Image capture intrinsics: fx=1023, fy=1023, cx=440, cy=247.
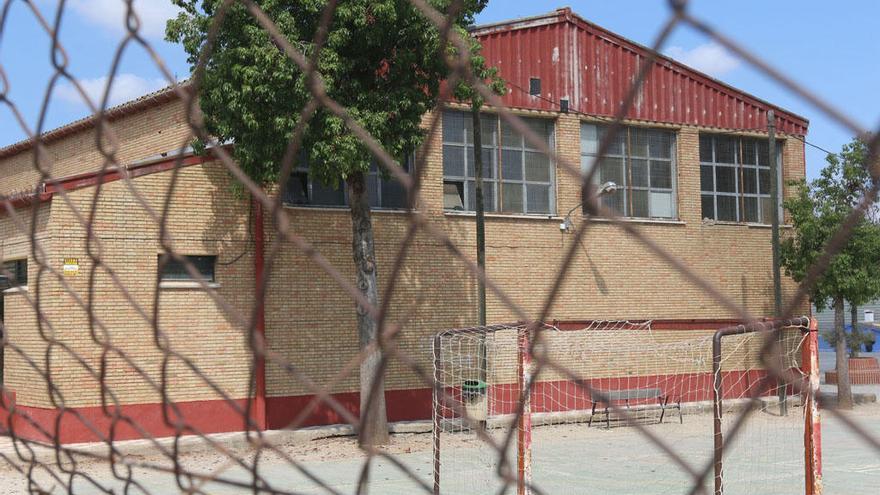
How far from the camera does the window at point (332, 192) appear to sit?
16.6 metres

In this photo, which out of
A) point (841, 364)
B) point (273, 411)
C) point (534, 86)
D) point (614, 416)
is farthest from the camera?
point (841, 364)

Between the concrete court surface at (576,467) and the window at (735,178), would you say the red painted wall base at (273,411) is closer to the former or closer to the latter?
the concrete court surface at (576,467)

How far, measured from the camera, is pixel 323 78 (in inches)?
526

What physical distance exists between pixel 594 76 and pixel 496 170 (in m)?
3.17

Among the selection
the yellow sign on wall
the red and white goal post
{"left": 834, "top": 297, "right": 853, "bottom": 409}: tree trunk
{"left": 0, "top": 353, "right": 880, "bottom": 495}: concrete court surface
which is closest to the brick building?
the yellow sign on wall

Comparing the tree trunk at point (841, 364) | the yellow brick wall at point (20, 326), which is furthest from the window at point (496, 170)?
the yellow brick wall at point (20, 326)

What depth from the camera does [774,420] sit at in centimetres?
1777

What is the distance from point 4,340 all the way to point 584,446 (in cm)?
1484

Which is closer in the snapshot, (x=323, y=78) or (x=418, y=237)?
(x=323, y=78)

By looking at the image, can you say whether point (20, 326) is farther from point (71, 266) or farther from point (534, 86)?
point (534, 86)

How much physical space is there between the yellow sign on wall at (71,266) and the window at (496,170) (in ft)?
21.6

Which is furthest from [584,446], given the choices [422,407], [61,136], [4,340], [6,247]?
[4,340]

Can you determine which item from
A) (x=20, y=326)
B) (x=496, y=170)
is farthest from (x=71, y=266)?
(x=496, y=170)

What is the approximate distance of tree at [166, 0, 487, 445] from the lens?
1316 cm
